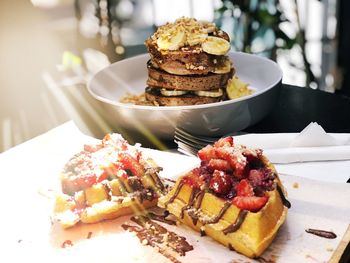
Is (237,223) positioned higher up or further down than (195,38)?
further down

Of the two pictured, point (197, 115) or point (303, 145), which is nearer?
point (303, 145)

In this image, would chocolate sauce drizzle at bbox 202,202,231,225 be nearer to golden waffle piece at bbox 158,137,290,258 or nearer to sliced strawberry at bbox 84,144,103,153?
golden waffle piece at bbox 158,137,290,258

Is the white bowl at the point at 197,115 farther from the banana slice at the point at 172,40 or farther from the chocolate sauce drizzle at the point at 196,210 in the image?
the chocolate sauce drizzle at the point at 196,210

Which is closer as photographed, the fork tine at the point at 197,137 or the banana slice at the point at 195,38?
the fork tine at the point at 197,137

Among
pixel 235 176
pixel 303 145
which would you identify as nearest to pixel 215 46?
pixel 303 145

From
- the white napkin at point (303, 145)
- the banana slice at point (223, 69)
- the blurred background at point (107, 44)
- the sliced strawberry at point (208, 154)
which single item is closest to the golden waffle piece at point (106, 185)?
the sliced strawberry at point (208, 154)

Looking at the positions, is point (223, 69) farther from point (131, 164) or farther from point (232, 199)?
point (232, 199)

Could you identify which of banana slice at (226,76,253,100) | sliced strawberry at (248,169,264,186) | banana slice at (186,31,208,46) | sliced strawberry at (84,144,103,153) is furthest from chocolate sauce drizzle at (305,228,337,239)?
banana slice at (186,31,208,46)
